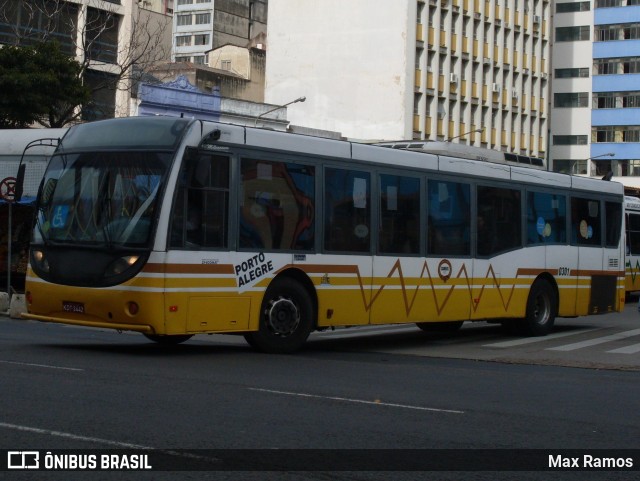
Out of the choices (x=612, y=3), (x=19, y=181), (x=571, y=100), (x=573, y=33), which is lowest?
(x=19, y=181)

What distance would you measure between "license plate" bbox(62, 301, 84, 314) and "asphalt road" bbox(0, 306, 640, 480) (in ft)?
1.83

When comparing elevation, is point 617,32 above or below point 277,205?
above

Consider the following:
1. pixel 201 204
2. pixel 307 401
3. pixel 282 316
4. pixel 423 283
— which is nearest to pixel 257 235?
pixel 201 204

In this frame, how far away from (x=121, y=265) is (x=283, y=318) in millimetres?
2520

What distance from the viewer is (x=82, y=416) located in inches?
357

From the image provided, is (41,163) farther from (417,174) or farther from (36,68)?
(36,68)

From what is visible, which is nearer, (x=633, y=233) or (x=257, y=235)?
(x=257, y=235)

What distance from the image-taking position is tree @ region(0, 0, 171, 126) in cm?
4659

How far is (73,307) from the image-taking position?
47.2 feet

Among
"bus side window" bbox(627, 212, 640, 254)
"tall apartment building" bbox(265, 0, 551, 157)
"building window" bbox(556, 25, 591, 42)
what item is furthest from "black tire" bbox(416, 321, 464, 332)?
"building window" bbox(556, 25, 591, 42)

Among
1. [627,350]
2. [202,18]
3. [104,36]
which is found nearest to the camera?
[627,350]

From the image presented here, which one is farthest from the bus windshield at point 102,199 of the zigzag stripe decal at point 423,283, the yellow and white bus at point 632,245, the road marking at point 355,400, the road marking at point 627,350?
the yellow and white bus at point 632,245

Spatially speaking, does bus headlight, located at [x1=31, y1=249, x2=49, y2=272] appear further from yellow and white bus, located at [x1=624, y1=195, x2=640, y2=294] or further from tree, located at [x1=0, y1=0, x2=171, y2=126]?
tree, located at [x1=0, y1=0, x2=171, y2=126]

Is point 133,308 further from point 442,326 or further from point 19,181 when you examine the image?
point 442,326
